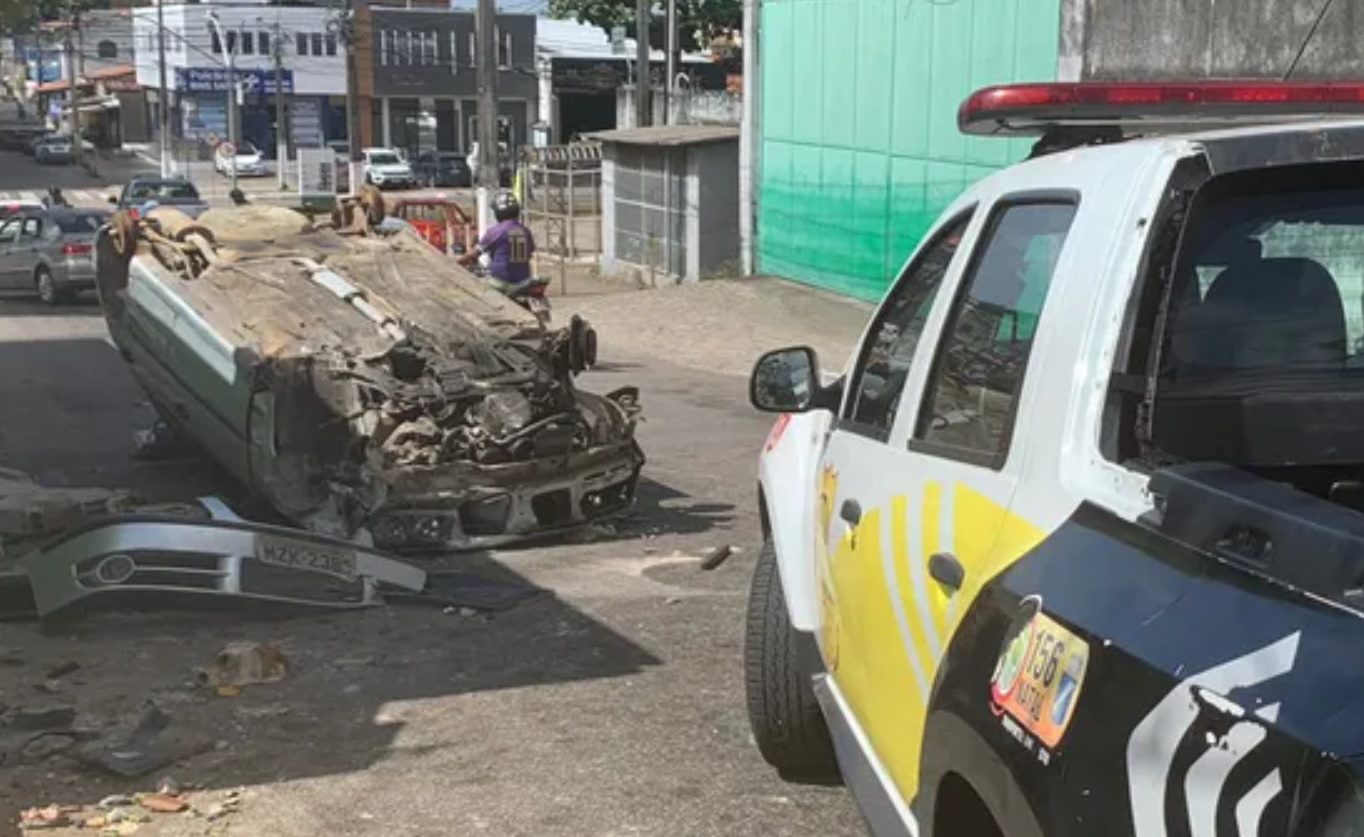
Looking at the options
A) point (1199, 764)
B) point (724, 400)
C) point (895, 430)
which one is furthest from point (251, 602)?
point (724, 400)

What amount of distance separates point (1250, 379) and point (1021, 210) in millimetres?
687

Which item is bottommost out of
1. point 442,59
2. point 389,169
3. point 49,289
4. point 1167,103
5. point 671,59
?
point 49,289

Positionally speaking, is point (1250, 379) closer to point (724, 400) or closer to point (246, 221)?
point (246, 221)

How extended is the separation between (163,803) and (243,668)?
4.28ft

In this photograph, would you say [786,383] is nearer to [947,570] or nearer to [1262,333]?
[947,570]

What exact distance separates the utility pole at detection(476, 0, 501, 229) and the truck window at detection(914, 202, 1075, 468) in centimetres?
2169

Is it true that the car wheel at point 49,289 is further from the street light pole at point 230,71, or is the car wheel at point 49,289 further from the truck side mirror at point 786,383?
the street light pole at point 230,71

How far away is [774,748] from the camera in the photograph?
186 inches

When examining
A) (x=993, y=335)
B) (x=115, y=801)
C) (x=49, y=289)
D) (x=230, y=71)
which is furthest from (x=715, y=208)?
(x=230, y=71)

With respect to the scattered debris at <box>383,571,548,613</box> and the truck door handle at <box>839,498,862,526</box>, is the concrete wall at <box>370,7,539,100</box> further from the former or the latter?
the truck door handle at <box>839,498,862,526</box>

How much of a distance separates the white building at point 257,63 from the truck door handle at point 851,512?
75845 mm

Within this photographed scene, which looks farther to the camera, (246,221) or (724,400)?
(724,400)

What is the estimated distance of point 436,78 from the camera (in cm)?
7850

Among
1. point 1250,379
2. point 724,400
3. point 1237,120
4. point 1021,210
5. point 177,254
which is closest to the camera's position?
point 1250,379
